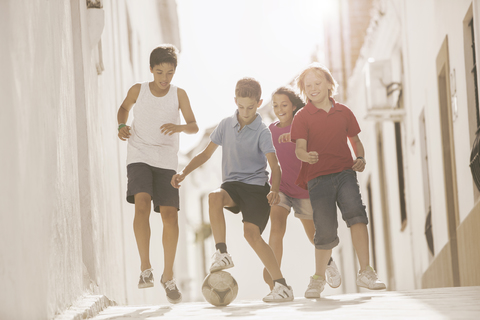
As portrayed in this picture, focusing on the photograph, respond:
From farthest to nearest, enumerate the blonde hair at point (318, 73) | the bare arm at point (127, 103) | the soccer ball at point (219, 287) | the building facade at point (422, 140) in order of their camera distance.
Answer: the building facade at point (422, 140) → the bare arm at point (127, 103) → the blonde hair at point (318, 73) → the soccer ball at point (219, 287)

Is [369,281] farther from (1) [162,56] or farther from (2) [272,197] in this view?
Result: (1) [162,56]

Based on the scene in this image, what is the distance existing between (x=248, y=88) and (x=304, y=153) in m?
0.66

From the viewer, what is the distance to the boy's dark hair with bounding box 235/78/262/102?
6.07 metres

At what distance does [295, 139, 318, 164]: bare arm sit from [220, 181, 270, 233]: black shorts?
17.3 inches

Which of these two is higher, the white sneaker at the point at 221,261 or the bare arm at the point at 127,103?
the bare arm at the point at 127,103

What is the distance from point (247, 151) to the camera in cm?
617

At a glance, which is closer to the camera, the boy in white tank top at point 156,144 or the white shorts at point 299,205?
the boy in white tank top at point 156,144

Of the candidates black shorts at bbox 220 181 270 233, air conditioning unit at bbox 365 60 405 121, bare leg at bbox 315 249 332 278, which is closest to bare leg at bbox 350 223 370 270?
bare leg at bbox 315 249 332 278

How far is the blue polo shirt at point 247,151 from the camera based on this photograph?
6.15m

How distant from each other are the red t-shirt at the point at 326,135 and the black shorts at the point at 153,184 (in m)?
1.11

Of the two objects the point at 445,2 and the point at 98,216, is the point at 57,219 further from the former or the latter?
the point at 445,2

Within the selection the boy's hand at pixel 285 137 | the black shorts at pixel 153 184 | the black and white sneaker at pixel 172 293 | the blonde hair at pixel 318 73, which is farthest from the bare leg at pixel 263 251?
the blonde hair at pixel 318 73

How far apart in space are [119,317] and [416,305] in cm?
187

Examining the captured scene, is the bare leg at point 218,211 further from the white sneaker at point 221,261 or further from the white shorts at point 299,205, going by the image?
the white shorts at point 299,205
